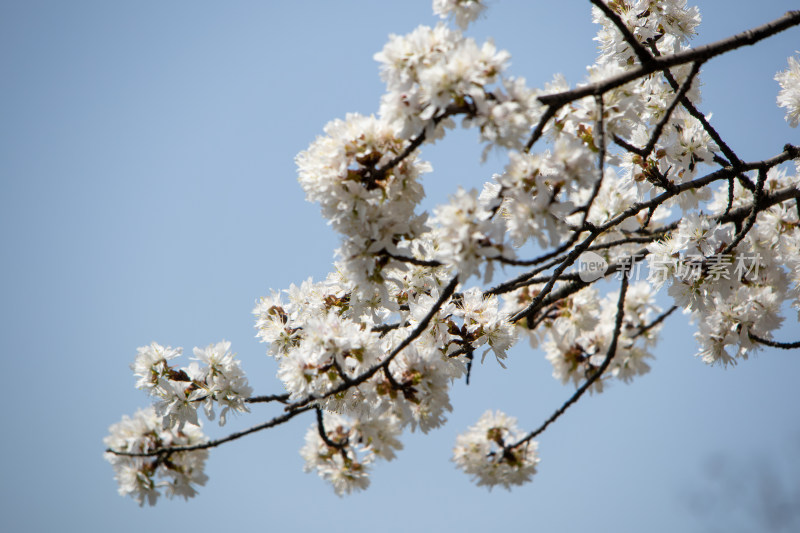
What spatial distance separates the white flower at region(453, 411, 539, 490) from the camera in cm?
596

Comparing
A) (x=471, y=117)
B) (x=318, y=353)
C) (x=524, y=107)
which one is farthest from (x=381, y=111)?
(x=318, y=353)

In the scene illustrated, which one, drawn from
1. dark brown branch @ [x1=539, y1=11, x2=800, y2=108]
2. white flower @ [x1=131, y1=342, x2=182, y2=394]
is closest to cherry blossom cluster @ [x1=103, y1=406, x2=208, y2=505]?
white flower @ [x1=131, y1=342, x2=182, y2=394]

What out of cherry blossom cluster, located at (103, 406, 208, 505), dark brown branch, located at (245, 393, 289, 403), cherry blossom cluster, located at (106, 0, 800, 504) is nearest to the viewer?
cherry blossom cluster, located at (106, 0, 800, 504)

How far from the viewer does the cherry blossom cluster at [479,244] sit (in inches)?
93.4

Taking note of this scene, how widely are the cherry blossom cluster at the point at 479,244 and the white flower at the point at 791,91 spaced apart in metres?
0.01

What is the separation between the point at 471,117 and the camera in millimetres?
2355

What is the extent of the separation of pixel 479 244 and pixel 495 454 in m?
4.28

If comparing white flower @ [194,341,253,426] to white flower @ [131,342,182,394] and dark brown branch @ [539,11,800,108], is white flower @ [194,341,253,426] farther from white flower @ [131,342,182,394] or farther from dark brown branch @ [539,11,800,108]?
dark brown branch @ [539,11,800,108]

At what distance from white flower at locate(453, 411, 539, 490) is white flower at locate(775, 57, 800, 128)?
11.6ft

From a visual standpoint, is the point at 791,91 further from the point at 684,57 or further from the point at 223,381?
the point at 223,381

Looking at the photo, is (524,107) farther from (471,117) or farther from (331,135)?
(331,135)

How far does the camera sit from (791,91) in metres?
4.32

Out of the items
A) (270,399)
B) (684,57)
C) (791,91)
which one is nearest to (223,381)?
(270,399)

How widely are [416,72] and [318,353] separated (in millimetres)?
1391
